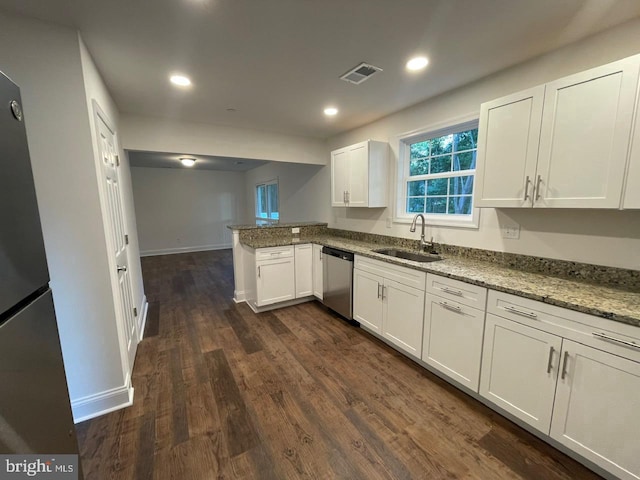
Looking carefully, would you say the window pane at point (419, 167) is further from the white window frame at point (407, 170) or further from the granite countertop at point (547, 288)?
the granite countertop at point (547, 288)

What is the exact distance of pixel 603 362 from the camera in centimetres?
131

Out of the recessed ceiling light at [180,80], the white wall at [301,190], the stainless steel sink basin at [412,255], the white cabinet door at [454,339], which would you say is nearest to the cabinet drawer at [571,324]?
the white cabinet door at [454,339]

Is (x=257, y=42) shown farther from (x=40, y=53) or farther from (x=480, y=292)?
(x=480, y=292)

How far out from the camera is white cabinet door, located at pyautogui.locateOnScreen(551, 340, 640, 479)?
125cm

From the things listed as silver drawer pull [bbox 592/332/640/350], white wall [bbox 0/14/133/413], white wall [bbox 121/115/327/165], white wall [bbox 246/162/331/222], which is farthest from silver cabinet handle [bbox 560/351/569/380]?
white wall [bbox 121/115/327/165]

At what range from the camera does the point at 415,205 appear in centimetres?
318

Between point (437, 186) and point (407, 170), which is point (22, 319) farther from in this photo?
point (407, 170)

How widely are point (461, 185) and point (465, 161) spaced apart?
233mm

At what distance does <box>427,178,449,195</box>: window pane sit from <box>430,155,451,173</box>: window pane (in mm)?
102

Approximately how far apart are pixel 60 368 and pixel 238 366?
5.31ft

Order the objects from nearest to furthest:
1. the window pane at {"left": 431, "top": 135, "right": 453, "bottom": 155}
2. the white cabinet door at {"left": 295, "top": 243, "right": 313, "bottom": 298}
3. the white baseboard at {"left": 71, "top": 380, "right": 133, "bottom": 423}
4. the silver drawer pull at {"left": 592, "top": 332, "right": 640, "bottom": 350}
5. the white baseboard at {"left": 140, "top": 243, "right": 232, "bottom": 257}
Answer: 1. the silver drawer pull at {"left": 592, "top": 332, "right": 640, "bottom": 350}
2. the white baseboard at {"left": 71, "top": 380, "right": 133, "bottom": 423}
3. the window pane at {"left": 431, "top": 135, "right": 453, "bottom": 155}
4. the white cabinet door at {"left": 295, "top": 243, "right": 313, "bottom": 298}
5. the white baseboard at {"left": 140, "top": 243, "right": 232, "bottom": 257}

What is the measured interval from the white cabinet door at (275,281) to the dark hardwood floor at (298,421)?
636mm

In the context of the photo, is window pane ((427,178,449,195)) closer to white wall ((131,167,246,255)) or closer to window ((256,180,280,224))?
window ((256,180,280,224))

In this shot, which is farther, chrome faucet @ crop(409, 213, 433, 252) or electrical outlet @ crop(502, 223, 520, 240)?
chrome faucet @ crop(409, 213, 433, 252)
